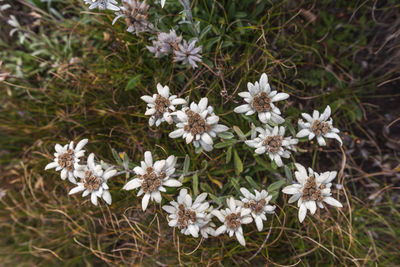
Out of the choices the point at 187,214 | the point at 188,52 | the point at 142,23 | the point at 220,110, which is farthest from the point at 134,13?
the point at 187,214

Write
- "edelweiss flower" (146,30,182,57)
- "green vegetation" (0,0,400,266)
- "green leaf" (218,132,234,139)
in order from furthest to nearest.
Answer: "green vegetation" (0,0,400,266) < "edelweiss flower" (146,30,182,57) < "green leaf" (218,132,234,139)

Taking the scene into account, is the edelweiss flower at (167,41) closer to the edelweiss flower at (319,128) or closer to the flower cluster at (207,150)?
the flower cluster at (207,150)

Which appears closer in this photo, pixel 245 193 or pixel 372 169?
pixel 245 193

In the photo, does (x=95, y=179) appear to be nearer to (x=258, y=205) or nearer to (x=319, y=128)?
(x=258, y=205)

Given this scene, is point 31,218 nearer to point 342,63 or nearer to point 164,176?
point 164,176

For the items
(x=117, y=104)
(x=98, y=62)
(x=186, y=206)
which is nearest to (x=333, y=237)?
(x=186, y=206)

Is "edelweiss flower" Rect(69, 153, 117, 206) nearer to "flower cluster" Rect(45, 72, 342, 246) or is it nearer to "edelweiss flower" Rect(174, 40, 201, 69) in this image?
"flower cluster" Rect(45, 72, 342, 246)

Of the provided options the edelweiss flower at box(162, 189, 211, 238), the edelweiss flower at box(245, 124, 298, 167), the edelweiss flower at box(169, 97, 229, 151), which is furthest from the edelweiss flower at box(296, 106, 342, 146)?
the edelweiss flower at box(162, 189, 211, 238)
